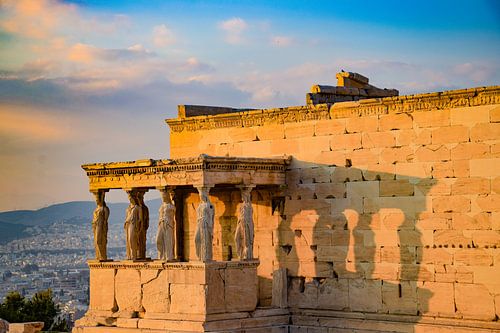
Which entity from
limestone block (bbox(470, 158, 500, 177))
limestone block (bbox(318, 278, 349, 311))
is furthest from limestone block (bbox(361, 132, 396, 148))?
limestone block (bbox(318, 278, 349, 311))

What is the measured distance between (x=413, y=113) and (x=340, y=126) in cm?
→ 157

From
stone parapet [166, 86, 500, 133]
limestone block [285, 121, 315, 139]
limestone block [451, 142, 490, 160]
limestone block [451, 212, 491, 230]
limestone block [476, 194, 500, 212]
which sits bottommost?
limestone block [451, 212, 491, 230]

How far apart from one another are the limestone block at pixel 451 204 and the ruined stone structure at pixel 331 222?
0.05 feet

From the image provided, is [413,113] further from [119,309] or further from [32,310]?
[32,310]


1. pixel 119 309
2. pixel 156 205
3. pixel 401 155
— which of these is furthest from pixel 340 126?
pixel 156 205

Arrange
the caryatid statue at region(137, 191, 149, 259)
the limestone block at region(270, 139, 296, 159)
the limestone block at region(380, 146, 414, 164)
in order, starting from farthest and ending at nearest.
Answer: the caryatid statue at region(137, 191, 149, 259), the limestone block at region(270, 139, 296, 159), the limestone block at region(380, 146, 414, 164)

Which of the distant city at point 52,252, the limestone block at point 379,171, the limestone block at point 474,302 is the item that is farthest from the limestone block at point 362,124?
the distant city at point 52,252

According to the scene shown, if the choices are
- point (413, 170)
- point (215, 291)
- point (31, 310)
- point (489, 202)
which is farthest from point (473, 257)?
point (31, 310)

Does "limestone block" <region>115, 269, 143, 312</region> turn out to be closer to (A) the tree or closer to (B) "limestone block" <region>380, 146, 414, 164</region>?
(B) "limestone block" <region>380, 146, 414, 164</region>

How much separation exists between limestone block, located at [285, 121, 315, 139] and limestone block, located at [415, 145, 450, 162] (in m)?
2.36

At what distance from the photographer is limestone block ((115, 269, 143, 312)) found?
915 inches

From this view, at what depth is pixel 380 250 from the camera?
72.8ft

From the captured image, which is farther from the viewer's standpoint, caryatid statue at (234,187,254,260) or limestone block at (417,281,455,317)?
caryatid statue at (234,187,254,260)

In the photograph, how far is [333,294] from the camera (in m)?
22.9
